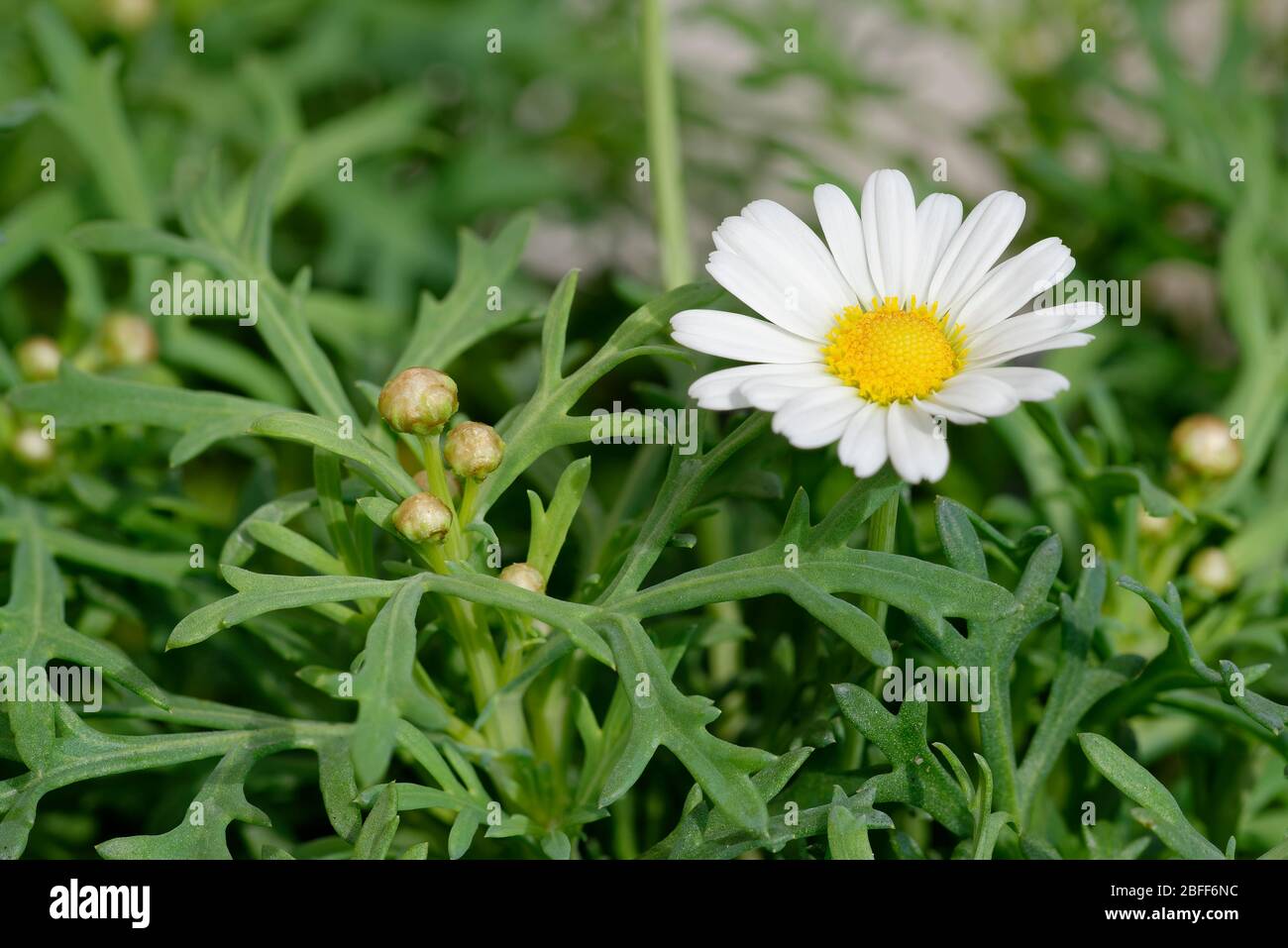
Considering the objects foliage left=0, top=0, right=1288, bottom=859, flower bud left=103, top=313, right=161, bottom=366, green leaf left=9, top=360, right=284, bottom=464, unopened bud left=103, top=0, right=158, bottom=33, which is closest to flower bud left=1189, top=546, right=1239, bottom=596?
foliage left=0, top=0, right=1288, bottom=859

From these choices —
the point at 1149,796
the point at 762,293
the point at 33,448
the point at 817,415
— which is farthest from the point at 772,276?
the point at 33,448

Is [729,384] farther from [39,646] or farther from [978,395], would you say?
[39,646]

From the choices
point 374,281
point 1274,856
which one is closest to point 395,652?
point 1274,856

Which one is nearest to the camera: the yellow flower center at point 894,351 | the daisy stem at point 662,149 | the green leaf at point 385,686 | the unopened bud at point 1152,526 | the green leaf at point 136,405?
the green leaf at point 385,686

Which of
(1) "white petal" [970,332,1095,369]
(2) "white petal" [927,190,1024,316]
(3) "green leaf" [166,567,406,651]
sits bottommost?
(3) "green leaf" [166,567,406,651]

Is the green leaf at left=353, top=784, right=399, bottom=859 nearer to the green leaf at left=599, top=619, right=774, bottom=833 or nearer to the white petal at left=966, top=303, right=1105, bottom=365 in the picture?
the green leaf at left=599, top=619, right=774, bottom=833

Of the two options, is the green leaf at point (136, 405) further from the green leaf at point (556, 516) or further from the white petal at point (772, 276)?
the white petal at point (772, 276)

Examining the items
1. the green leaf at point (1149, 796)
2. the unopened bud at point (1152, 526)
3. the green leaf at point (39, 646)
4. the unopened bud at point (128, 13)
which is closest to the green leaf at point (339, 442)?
the green leaf at point (39, 646)

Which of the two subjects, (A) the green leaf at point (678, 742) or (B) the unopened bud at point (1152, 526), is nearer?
(A) the green leaf at point (678, 742)
